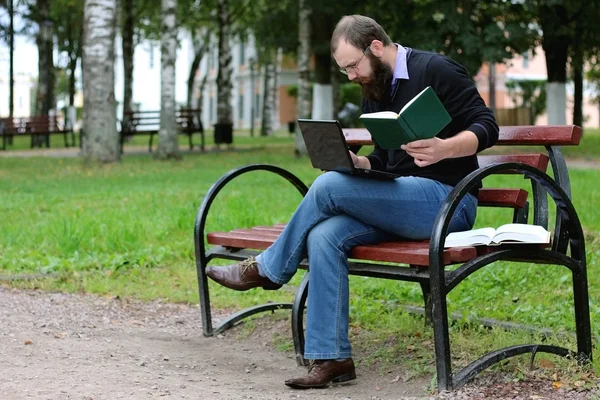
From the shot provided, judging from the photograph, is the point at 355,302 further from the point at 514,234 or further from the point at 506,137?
the point at 514,234

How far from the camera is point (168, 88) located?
19.4 meters

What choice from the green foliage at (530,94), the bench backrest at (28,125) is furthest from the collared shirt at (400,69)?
the green foliage at (530,94)

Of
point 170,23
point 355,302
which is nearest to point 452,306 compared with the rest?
point 355,302

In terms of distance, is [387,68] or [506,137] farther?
[506,137]

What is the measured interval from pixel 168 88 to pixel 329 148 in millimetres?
15392

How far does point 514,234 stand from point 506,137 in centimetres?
93

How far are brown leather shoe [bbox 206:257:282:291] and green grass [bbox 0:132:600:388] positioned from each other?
630mm

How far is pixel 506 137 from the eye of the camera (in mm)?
5055

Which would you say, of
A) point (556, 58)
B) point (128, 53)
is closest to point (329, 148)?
point (556, 58)

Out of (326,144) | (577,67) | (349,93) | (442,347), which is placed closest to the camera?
(442,347)

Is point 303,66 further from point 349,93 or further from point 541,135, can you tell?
point 349,93

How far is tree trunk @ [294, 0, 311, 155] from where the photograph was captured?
68.9 ft

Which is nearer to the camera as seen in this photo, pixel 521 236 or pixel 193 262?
pixel 521 236

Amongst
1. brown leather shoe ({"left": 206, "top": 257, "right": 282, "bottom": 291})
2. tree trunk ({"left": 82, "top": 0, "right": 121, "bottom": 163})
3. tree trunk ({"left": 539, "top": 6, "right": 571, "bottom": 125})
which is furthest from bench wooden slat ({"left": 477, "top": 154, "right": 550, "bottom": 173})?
tree trunk ({"left": 539, "top": 6, "right": 571, "bottom": 125})
